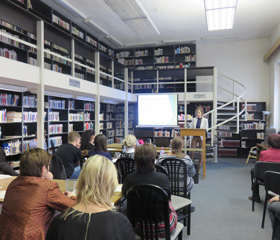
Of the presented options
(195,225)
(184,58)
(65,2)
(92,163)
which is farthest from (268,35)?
(92,163)

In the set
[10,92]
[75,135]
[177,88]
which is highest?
[177,88]

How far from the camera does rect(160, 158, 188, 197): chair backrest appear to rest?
302cm

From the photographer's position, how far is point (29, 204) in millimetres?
1443

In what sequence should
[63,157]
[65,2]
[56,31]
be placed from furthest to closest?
1. [65,2]
2. [56,31]
3. [63,157]

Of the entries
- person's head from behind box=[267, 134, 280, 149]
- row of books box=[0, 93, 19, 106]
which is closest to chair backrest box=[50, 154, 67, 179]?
row of books box=[0, 93, 19, 106]

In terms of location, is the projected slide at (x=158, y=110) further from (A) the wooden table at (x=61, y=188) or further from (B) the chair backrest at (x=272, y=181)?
(A) the wooden table at (x=61, y=188)

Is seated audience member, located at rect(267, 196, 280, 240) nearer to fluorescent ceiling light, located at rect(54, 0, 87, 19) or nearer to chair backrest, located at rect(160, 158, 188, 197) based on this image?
chair backrest, located at rect(160, 158, 188, 197)

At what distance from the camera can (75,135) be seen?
12.6 ft

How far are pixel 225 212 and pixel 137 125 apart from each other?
4.58 meters

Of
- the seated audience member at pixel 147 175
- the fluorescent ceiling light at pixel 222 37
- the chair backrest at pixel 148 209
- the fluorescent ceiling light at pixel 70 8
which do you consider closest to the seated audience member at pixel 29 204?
the chair backrest at pixel 148 209

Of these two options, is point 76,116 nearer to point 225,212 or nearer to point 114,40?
A: point 114,40

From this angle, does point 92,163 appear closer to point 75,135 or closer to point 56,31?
point 75,135

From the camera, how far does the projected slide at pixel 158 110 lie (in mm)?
7363

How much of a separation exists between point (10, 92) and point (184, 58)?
7.00m
